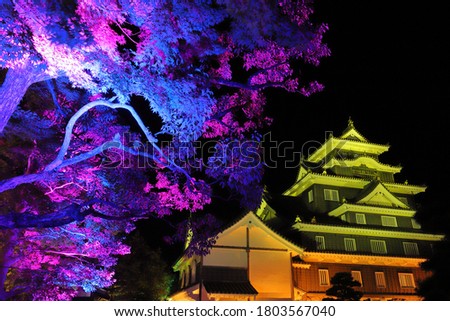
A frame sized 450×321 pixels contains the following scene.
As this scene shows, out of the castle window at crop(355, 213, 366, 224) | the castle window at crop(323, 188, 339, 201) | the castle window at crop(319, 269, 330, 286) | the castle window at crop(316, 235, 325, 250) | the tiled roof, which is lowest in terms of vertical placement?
the tiled roof

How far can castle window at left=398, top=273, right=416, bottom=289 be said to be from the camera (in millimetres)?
21094

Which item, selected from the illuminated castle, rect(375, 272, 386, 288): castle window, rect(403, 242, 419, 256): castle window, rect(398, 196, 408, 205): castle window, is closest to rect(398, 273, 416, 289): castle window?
the illuminated castle

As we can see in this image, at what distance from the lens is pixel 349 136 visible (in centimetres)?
2664

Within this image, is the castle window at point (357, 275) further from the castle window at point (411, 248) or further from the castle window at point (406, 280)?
the castle window at point (411, 248)

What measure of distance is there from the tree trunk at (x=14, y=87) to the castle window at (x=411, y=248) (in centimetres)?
2313

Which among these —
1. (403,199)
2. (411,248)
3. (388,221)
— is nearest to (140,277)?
(388,221)

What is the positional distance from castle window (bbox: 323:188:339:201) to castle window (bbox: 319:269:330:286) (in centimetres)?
571

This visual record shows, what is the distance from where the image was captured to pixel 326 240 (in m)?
21.2

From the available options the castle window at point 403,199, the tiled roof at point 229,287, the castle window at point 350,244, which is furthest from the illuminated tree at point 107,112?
the castle window at point 403,199

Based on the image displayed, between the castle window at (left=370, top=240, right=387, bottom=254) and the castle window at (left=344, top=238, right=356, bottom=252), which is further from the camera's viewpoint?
the castle window at (left=370, top=240, right=387, bottom=254)

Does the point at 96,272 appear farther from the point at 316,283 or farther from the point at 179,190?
the point at 316,283

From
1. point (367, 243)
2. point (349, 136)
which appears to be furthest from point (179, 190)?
point (349, 136)

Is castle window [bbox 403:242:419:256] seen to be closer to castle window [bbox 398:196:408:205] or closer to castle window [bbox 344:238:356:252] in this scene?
castle window [bbox 344:238:356:252]

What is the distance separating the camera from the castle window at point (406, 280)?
69.2 feet
